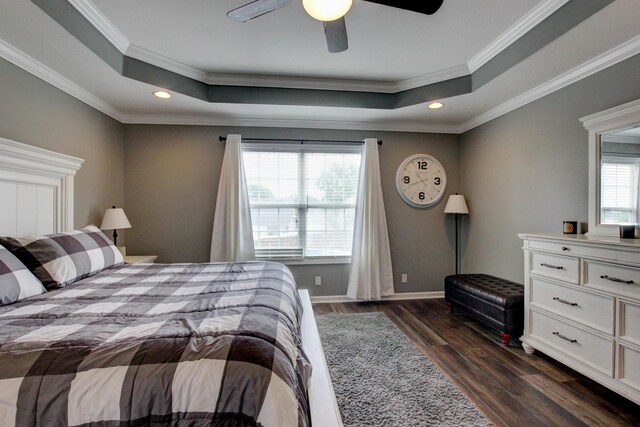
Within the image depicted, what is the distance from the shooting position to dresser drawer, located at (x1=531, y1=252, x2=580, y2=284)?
80.8 inches

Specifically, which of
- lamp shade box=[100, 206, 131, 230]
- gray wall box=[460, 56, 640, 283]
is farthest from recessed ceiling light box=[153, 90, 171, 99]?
gray wall box=[460, 56, 640, 283]

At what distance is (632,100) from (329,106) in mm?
2407

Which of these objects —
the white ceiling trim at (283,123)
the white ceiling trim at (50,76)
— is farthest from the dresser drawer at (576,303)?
the white ceiling trim at (50,76)

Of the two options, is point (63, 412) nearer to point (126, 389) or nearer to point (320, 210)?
point (126, 389)

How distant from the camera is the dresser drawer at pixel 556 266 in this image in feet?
6.73

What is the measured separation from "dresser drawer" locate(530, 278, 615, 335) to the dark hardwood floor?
0.44 m

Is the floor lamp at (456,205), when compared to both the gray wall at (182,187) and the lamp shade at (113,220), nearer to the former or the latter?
the gray wall at (182,187)

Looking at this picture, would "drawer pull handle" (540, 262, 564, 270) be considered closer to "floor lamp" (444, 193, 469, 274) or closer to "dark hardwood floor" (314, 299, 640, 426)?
"dark hardwood floor" (314, 299, 640, 426)

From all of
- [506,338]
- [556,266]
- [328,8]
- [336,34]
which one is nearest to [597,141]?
[556,266]

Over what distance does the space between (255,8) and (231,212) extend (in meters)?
2.28

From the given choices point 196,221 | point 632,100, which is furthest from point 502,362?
point 196,221

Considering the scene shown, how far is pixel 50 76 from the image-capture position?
7.86 feet

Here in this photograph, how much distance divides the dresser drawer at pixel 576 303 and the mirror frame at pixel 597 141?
54 centimetres

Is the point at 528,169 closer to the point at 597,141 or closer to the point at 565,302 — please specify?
the point at 597,141
